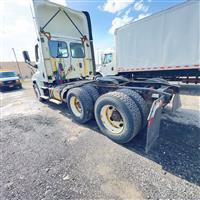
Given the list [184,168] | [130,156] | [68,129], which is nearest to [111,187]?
[130,156]

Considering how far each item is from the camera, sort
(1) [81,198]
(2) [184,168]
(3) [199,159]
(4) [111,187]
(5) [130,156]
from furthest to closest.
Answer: (5) [130,156] < (3) [199,159] < (2) [184,168] < (4) [111,187] < (1) [81,198]

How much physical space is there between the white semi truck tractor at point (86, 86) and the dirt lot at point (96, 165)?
0.34 meters

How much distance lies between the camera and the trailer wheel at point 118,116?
2.46 m

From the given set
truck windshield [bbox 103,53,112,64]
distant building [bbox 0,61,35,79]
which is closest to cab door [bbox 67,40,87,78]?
truck windshield [bbox 103,53,112,64]

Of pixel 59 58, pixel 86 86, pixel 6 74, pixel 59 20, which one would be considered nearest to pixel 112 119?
pixel 86 86

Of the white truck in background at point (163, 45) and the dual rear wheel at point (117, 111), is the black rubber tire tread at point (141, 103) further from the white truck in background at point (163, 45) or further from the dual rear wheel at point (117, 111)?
the white truck in background at point (163, 45)

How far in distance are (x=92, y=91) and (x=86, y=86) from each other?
0.29 m

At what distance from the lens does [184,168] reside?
201 cm

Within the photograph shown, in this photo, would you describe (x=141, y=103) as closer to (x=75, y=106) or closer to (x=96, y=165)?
(x=96, y=165)

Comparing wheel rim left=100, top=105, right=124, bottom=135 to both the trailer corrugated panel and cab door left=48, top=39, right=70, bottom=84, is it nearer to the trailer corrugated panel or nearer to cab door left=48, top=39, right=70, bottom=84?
cab door left=48, top=39, right=70, bottom=84

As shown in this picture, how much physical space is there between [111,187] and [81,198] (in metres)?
0.44

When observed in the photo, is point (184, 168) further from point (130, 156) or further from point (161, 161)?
point (130, 156)

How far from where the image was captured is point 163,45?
6426mm

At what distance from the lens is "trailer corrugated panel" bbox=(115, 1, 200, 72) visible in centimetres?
553
